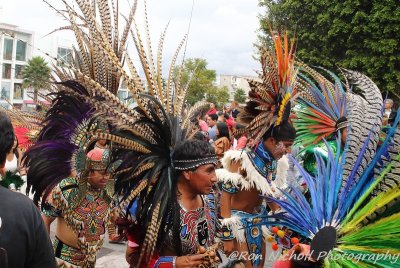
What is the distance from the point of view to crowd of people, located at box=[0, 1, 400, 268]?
1932mm

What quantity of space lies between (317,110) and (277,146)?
2.79 ft

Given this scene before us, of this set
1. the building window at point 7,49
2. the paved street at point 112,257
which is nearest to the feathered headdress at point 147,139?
the paved street at point 112,257

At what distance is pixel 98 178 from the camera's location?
345 centimetres

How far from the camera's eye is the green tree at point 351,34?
1683 centimetres

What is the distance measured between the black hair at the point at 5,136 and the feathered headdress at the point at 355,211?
130 centimetres

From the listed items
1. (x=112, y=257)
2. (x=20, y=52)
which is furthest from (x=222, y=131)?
(x=20, y=52)

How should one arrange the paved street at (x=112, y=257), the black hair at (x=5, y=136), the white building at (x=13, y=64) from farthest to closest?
the white building at (x=13, y=64), the paved street at (x=112, y=257), the black hair at (x=5, y=136)

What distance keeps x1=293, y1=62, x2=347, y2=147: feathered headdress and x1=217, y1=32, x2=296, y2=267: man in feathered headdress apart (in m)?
0.63

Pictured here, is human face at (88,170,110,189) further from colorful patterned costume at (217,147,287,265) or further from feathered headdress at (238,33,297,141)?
feathered headdress at (238,33,297,141)

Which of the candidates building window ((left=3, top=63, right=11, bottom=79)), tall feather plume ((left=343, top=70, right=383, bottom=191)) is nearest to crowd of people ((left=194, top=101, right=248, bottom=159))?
tall feather plume ((left=343, top=70, right=383, bottom=191))

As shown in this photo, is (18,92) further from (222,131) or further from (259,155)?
(259,155)

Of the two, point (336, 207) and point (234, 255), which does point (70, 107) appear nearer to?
point (234, 255)

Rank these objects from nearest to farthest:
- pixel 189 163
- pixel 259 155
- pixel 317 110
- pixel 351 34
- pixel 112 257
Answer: pixel 189 163, pixel 259 155, pixel 317 110, pixel 112 257, pixel 351 34

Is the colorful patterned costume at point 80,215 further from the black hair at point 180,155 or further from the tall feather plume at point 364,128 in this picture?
the tall feather plume at point 364,128
